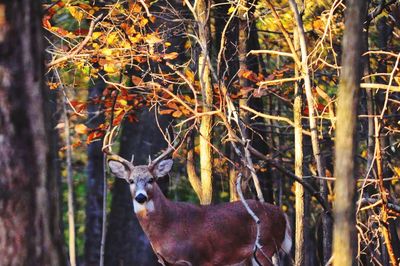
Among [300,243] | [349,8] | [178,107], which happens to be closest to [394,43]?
[178,107]

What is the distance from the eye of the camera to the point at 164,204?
14227 mm

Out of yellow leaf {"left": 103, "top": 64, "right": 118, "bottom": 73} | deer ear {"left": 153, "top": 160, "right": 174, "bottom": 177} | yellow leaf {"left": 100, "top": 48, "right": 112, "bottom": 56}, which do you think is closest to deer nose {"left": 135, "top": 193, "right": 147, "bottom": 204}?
deer ear {"left": 153, "top": 160, "right": 174, "bottom": 177}

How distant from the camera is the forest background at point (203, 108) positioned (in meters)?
7.79

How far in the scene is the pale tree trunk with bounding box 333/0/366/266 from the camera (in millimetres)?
7254

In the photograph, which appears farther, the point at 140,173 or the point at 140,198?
the point at 140,173

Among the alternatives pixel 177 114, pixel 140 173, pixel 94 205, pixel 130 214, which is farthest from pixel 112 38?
pixel 94 205

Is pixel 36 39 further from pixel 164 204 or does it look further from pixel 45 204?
pixel 164 204

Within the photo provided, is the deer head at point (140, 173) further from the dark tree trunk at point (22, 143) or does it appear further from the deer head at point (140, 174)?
the dark tree trunk at point (22, 143)

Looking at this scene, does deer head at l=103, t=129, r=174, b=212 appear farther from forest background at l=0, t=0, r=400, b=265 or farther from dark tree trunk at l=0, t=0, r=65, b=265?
dark tree trunk at l=0, t=0, r=65, b=265

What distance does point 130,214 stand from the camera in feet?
69.3

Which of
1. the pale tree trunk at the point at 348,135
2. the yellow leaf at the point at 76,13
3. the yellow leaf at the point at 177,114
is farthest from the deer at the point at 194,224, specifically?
the pale tree trunk at the point at 348,135

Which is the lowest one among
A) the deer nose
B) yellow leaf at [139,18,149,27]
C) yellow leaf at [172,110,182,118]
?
the deer nose

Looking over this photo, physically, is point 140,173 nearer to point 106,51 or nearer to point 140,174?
point 140,174

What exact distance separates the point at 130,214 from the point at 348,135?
553 inches
